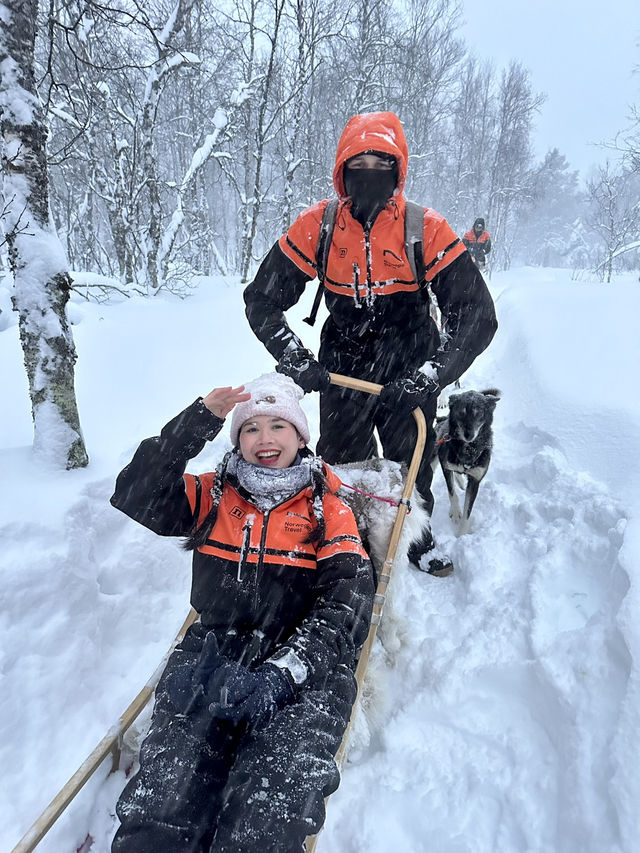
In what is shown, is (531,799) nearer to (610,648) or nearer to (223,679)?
(610,648)

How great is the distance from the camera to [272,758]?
146 cm

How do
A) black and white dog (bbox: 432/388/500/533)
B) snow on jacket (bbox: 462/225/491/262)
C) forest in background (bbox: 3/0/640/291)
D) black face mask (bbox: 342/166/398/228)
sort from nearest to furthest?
1. black face mask (bbox: 342/166/398/228)
2. black and white dog (bbox: 432/388/500/533)
3. forest in background (bbox: 3/0/640/291)
4. snow on jacket (bbox: 462/225/491/262)

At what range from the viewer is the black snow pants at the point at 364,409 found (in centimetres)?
262

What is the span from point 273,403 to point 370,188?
1131 millimetres

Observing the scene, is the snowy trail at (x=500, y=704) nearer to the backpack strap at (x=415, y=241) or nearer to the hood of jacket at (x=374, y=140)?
the backpack strap at (x=415, y=241)

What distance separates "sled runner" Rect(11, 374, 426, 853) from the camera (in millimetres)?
1416

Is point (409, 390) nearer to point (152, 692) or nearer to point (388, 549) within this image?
point (388, 549)

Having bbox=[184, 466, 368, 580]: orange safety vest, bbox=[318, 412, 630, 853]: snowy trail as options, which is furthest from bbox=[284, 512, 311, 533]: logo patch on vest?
bbox=[318, 412, 630, 853]: snowy trail

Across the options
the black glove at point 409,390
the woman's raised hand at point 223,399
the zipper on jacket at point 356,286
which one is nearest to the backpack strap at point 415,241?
the zipper on jacket at point 356,286

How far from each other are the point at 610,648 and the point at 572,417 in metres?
2.86

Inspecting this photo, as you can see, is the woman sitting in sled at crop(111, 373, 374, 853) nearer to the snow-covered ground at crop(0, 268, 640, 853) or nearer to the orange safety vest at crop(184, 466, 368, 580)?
the orange safety vest at crop(184, 466, 368, 580)

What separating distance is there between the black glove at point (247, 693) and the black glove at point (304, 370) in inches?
51.5

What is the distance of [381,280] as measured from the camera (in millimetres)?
2369

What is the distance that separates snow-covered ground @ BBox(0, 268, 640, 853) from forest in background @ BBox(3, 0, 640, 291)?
2.23m
